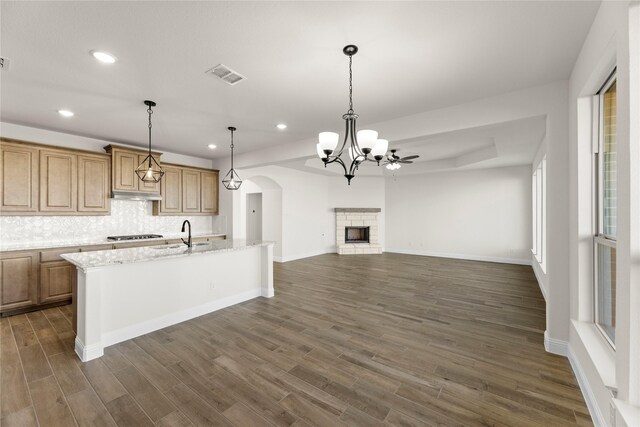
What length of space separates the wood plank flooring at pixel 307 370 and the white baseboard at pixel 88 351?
0.26ft

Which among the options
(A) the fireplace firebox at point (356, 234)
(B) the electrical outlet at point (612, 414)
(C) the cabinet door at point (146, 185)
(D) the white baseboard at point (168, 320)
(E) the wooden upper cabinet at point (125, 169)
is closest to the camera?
(B) the electrical outlet at point (612, 414)

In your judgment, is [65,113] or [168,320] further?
[65,113]

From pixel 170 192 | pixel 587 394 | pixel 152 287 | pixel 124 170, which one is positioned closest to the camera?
pixel 587 394

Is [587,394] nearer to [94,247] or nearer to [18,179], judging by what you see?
[94,247]

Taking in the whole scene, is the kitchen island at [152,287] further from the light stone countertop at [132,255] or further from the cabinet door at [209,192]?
the cabinet door at [209,192]

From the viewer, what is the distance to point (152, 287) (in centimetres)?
329

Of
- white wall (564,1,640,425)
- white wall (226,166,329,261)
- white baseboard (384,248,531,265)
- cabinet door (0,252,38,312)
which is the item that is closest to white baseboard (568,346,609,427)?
white wall (564,1,640,425)

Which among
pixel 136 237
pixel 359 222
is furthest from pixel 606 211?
pixel 359 222

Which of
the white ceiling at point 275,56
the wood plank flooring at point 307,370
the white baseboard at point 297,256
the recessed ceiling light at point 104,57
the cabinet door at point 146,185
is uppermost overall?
the white ceiling at point 275,56

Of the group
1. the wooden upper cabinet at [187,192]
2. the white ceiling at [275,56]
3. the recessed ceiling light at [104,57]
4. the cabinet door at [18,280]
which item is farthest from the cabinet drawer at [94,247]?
the recessed ceiling light at [104,57]

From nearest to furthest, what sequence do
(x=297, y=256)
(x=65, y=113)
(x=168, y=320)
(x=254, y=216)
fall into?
1. (x=168, y=320)
2. (x=65, y=113)
3. (x=297, y=256)
4. (x=254, y=216)

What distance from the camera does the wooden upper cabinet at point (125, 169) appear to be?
4855 mm

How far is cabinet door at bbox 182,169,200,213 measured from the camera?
19.6 feet

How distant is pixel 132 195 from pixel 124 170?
466mm
